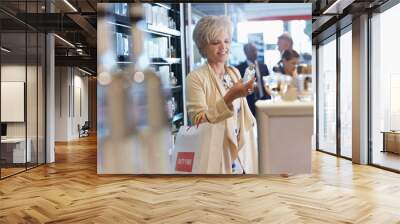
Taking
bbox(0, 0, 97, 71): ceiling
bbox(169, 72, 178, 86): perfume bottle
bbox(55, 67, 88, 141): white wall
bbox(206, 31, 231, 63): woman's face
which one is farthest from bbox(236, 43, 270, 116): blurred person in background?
bbox(55, 67, 88, 141): white wall

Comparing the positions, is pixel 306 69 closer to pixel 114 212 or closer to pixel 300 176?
pixel 300 176

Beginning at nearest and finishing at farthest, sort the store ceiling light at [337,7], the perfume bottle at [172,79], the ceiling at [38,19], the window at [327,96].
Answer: the perfume bottle at [172,79], the ceiling at [38,19], the store ceiling light at [337,7], the window at [327,96]

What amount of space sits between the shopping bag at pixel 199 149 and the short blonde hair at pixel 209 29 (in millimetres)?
1151

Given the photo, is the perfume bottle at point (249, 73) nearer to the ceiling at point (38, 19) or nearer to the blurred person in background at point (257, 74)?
the blurred person in background at point (257, 74)

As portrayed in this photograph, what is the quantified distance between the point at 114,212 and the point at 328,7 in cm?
516

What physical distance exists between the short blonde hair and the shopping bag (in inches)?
45.3

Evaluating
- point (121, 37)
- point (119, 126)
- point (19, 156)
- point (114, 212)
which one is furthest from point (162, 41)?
point (19, 156)

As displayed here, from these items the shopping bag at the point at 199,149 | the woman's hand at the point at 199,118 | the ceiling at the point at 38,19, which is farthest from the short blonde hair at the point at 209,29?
the ceiling at the point at 38,19

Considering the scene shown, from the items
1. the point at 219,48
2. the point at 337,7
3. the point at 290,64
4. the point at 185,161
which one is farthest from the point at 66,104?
the point at 290,64

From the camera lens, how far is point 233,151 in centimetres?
586

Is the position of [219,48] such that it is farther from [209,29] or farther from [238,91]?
[238,91]

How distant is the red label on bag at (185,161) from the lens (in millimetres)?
5930

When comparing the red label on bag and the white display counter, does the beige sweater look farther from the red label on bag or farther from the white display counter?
the red label on bag

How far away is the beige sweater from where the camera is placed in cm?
583
